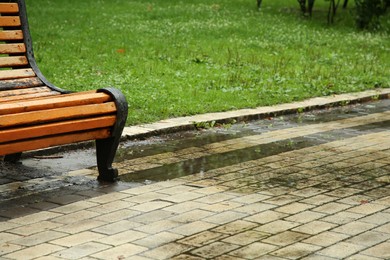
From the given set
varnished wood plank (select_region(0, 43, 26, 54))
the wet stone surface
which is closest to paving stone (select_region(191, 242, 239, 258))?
the wet stone surface

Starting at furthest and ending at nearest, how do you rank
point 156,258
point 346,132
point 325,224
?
point 346,132 → point 325,224 → point 156,258

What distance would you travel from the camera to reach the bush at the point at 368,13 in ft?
74.4

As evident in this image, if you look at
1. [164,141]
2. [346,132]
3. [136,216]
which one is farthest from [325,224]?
[346,132]

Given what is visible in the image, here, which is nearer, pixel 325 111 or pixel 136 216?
pixel 136 216

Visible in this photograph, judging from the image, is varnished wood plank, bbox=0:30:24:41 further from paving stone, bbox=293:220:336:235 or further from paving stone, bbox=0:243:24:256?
paving stone, bbox=293:220:336:235

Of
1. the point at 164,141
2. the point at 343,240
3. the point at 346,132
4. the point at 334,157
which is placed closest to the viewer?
the point at 343,240

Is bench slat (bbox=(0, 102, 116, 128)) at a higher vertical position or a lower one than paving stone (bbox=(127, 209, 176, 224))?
higher

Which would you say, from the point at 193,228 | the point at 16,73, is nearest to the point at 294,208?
the point at 193,228

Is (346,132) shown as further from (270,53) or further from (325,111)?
(270,53)

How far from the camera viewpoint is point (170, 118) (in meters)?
9.98

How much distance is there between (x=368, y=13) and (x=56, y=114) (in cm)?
1707

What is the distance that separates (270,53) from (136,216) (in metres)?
10.4

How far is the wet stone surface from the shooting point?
7098 mm

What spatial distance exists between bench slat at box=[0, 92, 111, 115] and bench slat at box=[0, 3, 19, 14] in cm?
141
